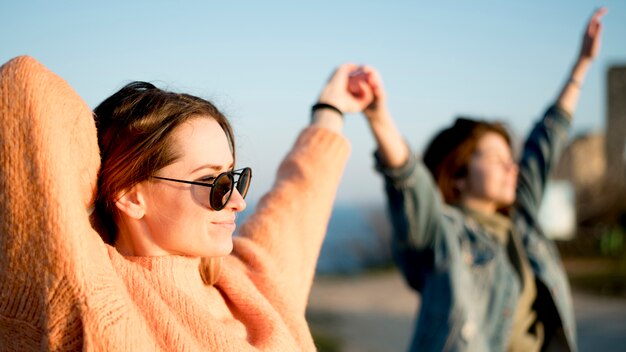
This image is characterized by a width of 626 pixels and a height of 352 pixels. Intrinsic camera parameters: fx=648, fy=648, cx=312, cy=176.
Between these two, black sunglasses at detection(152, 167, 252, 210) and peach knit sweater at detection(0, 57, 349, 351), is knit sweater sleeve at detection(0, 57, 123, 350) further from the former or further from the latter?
black sunglasses at detection(152, 167, 252, 210)

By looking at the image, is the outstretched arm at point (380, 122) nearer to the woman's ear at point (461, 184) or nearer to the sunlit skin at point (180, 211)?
the woman's ear at point (461, 184)

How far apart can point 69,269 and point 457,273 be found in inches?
69.1

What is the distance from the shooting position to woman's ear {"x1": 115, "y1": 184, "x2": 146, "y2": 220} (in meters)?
1.37

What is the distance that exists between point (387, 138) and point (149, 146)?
1181 mm

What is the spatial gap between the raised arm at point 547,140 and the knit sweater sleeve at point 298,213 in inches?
61.0

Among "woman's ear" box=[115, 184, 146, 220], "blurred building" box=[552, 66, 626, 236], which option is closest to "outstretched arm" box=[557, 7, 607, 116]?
"woman's ear" box=[115, 184, 146, 220]

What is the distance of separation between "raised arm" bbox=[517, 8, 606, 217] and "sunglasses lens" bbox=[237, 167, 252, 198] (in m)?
2.07

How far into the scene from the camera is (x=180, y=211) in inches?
Answer: 54.8

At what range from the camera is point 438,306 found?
2.52 meters

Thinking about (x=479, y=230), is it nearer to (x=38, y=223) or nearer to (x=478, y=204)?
(x=478, y=204)

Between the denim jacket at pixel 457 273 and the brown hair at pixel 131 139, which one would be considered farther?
the denim jacket at pixel 457 273

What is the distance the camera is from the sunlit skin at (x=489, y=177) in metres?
2.93

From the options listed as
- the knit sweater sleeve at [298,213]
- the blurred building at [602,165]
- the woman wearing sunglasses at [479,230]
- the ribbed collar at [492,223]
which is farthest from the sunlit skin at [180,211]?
the blurred building at [602,165]

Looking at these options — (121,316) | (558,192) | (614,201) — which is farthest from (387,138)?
(558,192)
